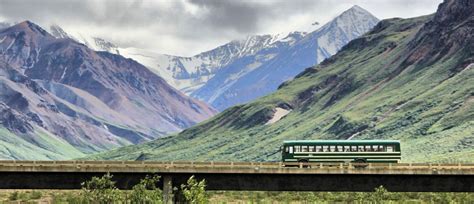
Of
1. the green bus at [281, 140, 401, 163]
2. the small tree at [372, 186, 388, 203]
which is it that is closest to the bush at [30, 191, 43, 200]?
the green bus at [281, 140, 401, 163]

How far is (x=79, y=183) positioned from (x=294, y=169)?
29345 millimetres

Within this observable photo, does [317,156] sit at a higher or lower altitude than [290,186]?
higher

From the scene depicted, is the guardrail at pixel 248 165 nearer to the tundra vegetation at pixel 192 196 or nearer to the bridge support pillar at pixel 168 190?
the bridge support pillar at pixel 168 190

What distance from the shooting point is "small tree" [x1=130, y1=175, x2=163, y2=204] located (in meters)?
92.6

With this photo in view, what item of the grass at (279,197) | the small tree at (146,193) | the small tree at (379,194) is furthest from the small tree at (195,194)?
the grass at (279,197)

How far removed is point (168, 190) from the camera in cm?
9756

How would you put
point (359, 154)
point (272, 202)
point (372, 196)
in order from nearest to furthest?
point (372, 196) < point (359, 154) < point (272, 202)

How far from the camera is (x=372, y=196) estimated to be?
105 meters

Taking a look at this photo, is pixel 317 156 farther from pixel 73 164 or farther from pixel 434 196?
pixel 73 164

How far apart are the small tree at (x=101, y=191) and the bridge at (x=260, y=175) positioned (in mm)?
2236

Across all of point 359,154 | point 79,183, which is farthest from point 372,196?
point 79,183

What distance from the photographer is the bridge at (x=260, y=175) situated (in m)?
95.2

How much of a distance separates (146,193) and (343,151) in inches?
1530

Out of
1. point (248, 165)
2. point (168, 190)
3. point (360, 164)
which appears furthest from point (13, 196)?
point (360, 164)
